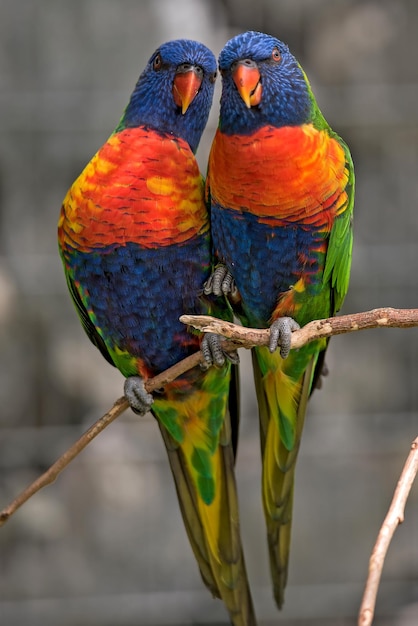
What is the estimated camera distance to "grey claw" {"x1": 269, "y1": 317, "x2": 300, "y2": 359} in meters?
1.02

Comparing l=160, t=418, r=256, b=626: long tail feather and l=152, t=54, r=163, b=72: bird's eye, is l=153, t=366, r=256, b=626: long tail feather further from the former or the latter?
l=152, t=54, r=163, b=72: bird's eye

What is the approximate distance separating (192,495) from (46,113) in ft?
4.51

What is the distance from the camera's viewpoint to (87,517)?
2.35 metres

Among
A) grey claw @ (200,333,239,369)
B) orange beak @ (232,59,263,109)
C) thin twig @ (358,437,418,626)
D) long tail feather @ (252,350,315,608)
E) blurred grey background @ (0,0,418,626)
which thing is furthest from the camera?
blurred grey background @ (0,0,418,626)

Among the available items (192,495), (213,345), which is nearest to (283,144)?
(213,345)

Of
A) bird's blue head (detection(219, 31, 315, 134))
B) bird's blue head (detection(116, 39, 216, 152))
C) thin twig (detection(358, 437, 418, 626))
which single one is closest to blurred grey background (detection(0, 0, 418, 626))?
bird's blue head (detection(116, 39, 216, 152))

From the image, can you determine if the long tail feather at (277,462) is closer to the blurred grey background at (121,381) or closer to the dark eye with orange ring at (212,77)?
the dark eye with orange ring at (212,77)

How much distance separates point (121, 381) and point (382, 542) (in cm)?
172

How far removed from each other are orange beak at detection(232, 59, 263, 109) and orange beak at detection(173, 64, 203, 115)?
0.30ft

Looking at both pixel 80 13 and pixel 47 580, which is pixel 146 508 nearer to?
pixel 47 580

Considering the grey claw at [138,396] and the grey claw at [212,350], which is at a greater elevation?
the grey claw at [212,350]

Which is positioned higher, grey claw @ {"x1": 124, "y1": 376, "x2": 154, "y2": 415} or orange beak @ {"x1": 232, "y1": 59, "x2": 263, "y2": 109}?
orange beak @ {"x1": 232, "y1": 59, "x2": 263, "y2": 109}

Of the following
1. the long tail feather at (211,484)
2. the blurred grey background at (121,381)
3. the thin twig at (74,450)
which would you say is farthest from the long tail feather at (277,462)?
the blurred grey background at (121,381)

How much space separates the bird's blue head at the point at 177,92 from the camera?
42.5 inches
